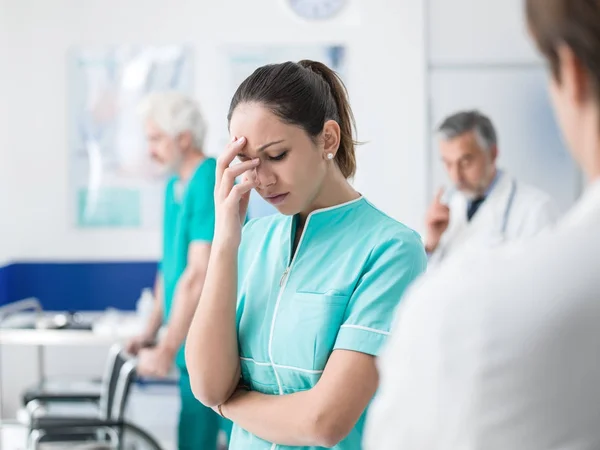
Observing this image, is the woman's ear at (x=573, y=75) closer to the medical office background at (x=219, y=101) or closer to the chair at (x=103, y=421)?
the chair at (x=103, y=421)

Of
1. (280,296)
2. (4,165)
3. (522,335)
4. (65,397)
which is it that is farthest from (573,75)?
(4,165)

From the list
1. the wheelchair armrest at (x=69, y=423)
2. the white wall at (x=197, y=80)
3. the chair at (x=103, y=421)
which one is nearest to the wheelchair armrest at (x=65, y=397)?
the chair at (x=103, y=421)

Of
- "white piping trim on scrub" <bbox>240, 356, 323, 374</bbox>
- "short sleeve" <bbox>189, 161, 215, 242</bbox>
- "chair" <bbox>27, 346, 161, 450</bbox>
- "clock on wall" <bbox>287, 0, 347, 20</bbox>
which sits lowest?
"chair" <bbox>27, 346, 161, 450</bbox>

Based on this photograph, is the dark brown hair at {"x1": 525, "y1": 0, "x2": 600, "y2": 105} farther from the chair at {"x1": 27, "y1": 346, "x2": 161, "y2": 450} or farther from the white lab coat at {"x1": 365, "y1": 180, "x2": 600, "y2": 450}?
the chair at {"x1": 27, "y1": 346, "x2": 161, "y2": 450}

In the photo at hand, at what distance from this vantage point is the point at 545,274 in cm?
60

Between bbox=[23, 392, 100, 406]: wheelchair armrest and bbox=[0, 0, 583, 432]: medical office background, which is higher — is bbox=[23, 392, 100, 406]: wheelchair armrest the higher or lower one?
the lower one

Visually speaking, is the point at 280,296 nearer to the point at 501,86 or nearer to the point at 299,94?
the point at 299,94

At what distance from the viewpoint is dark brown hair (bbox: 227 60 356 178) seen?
138 cm

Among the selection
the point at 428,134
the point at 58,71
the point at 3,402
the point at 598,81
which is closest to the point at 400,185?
the point at 428,134

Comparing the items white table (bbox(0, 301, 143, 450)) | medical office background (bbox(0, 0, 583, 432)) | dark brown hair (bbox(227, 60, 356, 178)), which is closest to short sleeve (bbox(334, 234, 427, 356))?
dark brown hair (bbox(227, 60, 356, 178))

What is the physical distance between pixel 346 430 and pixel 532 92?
12.0ft

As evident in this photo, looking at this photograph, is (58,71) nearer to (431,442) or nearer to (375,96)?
(375,96)

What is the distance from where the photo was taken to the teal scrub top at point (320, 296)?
1.33 m

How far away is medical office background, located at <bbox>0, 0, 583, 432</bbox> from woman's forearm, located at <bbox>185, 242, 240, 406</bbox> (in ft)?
10.3
